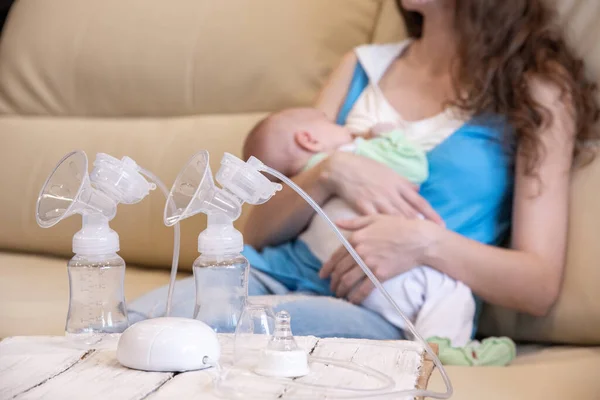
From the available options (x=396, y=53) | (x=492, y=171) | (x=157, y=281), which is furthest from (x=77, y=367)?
(x=396, y=53)

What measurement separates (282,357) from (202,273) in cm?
16

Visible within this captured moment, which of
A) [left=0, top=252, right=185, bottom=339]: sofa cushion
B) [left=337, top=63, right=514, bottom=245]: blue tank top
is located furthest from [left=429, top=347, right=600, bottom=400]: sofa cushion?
[left=0, top=252, right=185, bottom=339]: sofa cushion

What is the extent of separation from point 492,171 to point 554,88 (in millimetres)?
178

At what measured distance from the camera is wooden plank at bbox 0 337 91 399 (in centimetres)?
75

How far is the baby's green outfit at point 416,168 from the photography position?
1.27 m

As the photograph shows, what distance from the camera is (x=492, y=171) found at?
4.67 feet

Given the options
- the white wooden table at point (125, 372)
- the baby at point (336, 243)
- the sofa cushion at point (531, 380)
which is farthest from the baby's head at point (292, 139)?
the white wooden table at point (125, 372)

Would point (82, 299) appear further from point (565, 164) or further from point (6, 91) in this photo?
point (6, 91)

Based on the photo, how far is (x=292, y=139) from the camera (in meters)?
1.51

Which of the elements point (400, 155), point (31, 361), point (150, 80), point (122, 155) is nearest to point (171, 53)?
point (150, 80)

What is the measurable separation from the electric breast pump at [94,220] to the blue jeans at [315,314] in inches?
11.8

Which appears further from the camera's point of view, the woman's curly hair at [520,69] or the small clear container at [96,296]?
→ the woman's curly hair at [520,69]

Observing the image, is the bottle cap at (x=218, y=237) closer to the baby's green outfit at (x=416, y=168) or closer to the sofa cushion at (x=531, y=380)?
the sofa cushion at (x=531, y=380)

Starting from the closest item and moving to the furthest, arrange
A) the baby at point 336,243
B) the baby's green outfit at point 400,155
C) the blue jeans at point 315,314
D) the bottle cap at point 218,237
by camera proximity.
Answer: the bottle cap at point 218,237 → the blue jeans at point 315,314 → the baby at point 336,243 → the baby's green outfit at point 400,155
